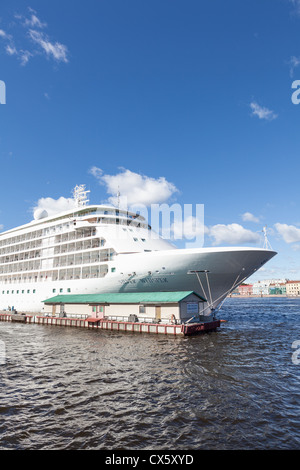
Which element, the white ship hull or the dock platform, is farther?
the white ship hull

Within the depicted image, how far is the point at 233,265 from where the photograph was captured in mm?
29453

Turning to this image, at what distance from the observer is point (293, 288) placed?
189000 millimetres

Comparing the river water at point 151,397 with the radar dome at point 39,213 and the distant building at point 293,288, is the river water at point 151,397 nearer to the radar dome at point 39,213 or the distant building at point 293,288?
the radar dome at point 39,213

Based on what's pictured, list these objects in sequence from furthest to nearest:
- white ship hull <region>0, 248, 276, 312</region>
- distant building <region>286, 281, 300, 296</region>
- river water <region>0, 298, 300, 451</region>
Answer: distant building <region>286, 281, 300, 296</region>, white ship hull <region>0, 248, 276, 312</region>, river water <region>0, 298, 300, 451</region>

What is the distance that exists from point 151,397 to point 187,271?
58.9 ft

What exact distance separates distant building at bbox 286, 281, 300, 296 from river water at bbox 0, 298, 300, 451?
185210 mm

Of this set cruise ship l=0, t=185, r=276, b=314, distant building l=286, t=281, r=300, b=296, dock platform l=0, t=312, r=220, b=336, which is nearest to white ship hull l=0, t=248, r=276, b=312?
cruise ship l=0, t=185, r=276, b=314

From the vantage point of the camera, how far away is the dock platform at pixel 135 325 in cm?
2869

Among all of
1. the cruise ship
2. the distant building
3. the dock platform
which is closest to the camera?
the dock platform

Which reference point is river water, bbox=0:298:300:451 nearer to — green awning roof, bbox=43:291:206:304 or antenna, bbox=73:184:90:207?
green awning roof, bbox=43:291:206:304

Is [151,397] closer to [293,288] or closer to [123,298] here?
[123,298]

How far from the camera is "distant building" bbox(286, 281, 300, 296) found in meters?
186

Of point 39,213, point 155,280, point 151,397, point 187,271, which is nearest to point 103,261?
point 155,280
